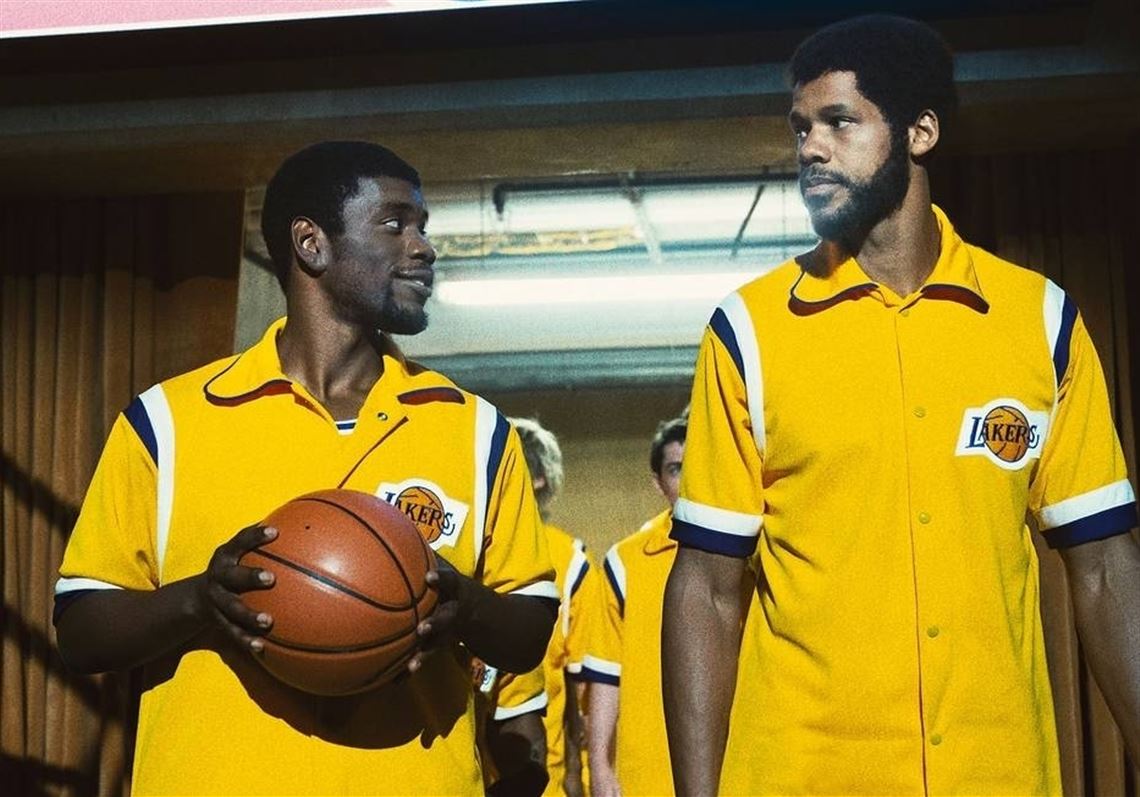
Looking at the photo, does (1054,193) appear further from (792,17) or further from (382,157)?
(382,157)

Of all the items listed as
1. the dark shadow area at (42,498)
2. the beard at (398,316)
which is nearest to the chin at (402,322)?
the beard at (398,316)

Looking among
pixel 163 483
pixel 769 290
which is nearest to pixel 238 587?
pixel 163 483

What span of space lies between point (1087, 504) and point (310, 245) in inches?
56.0

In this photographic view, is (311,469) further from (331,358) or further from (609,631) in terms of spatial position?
(609,631)

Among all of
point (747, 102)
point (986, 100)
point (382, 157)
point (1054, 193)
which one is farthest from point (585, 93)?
point (382, 157)

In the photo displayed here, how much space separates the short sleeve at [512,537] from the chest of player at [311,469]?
0.13 ft

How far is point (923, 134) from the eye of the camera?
8.99ft

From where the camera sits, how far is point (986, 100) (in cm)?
596

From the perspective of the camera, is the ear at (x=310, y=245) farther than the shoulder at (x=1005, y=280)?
Yes

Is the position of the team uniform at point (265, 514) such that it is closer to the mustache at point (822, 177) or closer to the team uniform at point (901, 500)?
the team uniform at point (901, 500)

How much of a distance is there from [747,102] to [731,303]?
11.3 feet

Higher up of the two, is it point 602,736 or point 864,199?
point 864,199

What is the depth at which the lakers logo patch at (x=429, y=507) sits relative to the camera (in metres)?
2.79

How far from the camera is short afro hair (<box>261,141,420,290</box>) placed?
3.10 metres
